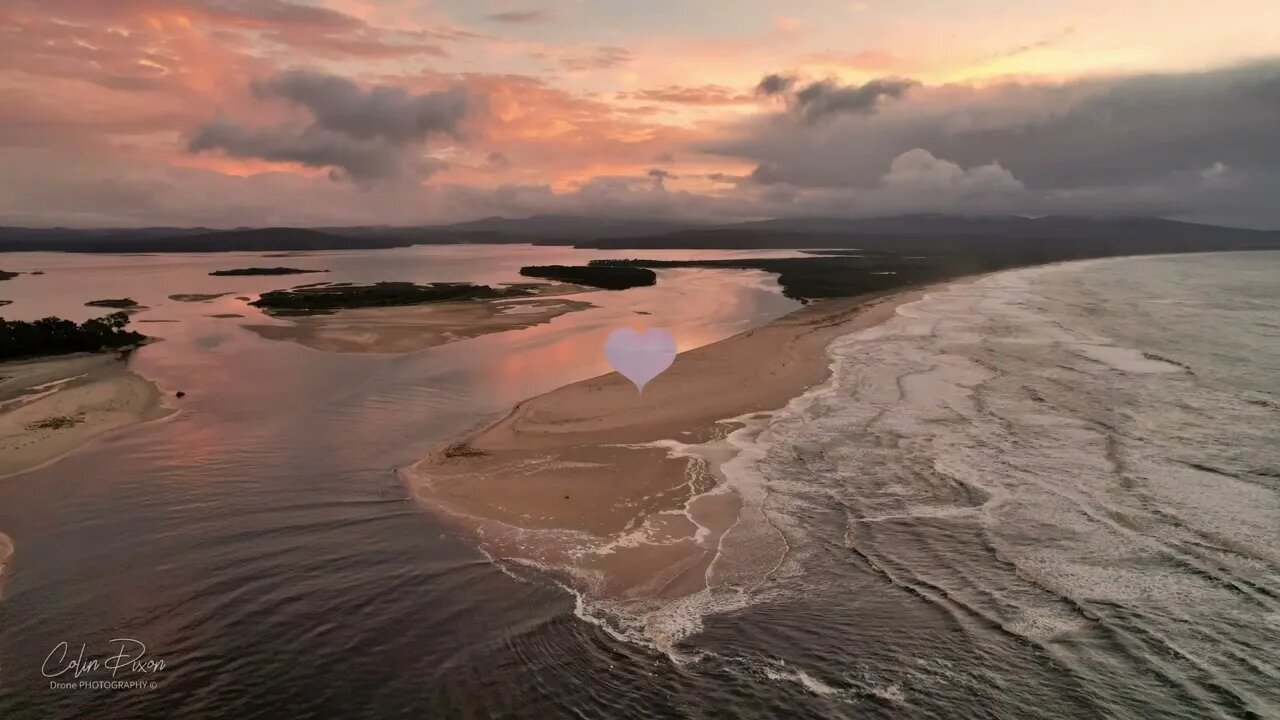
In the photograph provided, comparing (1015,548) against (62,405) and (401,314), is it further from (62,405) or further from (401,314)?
(401,314)

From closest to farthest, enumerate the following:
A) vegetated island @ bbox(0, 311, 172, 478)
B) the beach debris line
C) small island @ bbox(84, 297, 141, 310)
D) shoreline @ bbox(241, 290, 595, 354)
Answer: vegetated island @ bbox(0, 311, 172, 478) → the beach debris line → shoreline @ bbox(241, 290, 595, 354) → small island @ bbox(84, 297, 141, 310)

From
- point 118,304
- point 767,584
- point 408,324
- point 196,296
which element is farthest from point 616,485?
point 196,296

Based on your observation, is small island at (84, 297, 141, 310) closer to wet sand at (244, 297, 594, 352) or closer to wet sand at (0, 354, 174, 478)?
wet sand at (244, 297, 594, 352)

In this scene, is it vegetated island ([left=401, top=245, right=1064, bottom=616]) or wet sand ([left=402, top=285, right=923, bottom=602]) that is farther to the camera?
wet sand ([left=402, top=285, right=923, bottom=602])

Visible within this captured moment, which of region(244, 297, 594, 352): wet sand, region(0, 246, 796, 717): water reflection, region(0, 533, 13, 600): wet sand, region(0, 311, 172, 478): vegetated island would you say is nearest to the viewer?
region(0, 246, 796, 717): water reflection

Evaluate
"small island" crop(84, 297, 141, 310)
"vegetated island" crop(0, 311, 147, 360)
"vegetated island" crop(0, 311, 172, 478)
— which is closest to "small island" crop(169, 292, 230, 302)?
"small island" crop(84, 297, 141, 310)

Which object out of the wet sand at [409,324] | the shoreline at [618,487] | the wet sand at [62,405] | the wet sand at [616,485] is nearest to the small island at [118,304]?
the wet sand at [409,324]
